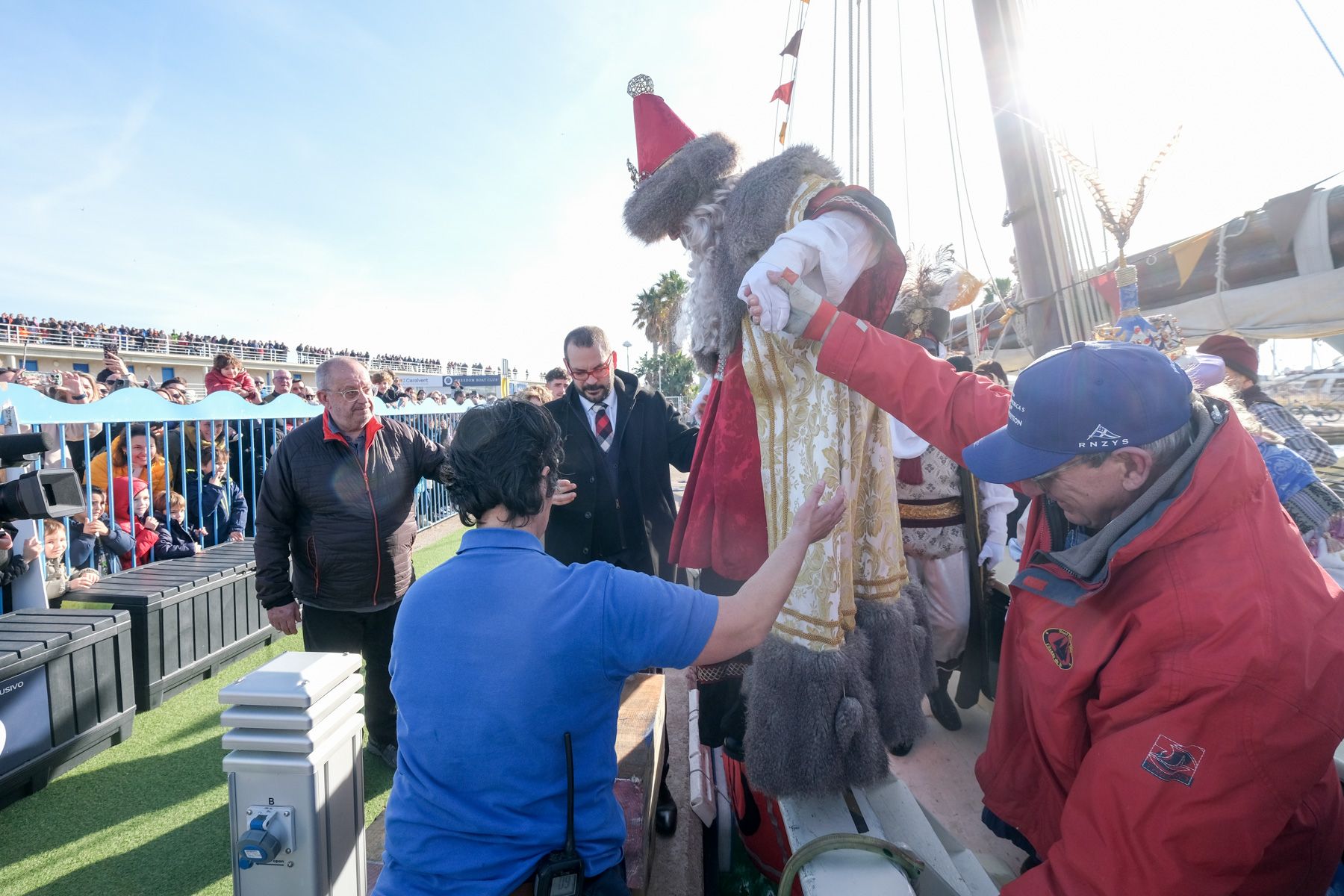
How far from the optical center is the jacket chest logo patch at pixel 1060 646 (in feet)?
3.96

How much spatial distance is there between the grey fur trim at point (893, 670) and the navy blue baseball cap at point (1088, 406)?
64 cm

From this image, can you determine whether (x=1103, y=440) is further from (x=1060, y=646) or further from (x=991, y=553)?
(x=991, y=553)

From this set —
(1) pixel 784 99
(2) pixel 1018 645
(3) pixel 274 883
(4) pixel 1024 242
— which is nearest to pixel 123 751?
(3) pixel 274 883

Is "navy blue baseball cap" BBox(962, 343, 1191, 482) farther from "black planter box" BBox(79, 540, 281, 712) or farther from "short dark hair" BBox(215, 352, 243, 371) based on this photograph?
"short dark hair" BBox(215, 352, 243, 371)

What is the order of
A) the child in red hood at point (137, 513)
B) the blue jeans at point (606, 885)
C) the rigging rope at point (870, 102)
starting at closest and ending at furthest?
the blue jeans at point (606, 885) < the rigging rope at point (870, 102) < the child in red hood at point (137, 513)

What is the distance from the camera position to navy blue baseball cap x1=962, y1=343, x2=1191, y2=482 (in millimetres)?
1125

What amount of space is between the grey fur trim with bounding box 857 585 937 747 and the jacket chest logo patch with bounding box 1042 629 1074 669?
1.68ft

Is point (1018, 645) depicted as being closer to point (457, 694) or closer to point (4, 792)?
point (457, 694)

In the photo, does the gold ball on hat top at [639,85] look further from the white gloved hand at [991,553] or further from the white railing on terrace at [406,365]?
the white railing on terrace at [406,365]

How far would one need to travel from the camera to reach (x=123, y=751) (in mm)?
2965

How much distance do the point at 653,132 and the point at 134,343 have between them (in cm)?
4487

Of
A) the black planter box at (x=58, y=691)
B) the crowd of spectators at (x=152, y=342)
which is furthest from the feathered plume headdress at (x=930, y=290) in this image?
the crowd of spectators at (x=152, y=342)

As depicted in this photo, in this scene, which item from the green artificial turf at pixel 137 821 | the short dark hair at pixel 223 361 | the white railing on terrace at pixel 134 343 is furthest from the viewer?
the white railing on terrace at pixel 134 343

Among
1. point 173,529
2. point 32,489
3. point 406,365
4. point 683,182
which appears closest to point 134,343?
point 406,365
